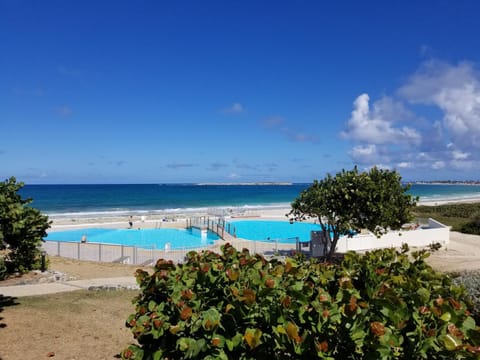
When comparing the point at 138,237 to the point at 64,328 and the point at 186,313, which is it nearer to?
the point at 64,328

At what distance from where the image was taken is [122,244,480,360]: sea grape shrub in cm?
219

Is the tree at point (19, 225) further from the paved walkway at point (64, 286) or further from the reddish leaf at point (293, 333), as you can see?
the reddish leaf at point (293, 333)

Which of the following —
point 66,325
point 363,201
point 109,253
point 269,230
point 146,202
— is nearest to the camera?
point 66,325

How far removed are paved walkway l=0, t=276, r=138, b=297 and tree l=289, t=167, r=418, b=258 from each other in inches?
373

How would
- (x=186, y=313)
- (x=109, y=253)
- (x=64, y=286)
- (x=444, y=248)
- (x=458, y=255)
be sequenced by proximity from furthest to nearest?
(x=444, y=248) → (x=458, y=255) → (x=109, y=253) → (x=64, y=286) → (x=186, y=313)

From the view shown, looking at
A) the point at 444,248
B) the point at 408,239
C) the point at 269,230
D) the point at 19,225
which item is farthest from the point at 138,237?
the point at 19,225

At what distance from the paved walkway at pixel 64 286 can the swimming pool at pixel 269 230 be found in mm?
22474

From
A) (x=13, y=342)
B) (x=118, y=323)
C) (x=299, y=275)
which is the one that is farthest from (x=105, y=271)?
(x=299, y=275)

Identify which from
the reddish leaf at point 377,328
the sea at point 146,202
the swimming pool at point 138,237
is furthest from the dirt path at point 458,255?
the sea at point 146,202

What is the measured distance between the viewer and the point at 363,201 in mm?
16141

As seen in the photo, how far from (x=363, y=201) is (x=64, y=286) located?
12594 millimetres

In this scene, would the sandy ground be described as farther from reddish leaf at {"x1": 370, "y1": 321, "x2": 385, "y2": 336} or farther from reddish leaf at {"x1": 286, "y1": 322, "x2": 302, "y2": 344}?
reddish leaf at {"x1": 370, "y1": 321, "x2": 385, "y2": 336}

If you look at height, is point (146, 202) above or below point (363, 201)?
below

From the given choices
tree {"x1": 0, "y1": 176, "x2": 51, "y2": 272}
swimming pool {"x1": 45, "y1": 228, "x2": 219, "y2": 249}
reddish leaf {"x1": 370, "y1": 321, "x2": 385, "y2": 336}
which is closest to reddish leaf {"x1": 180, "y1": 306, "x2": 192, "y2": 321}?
reddish leaf {"x1": 370, "y1": 321, "x2": 385, "y2": 336}
